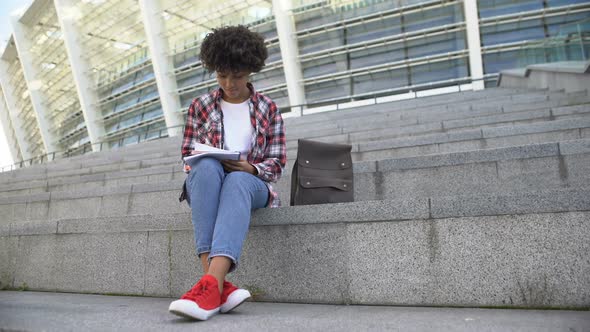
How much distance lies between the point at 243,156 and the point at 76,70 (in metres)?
33.9

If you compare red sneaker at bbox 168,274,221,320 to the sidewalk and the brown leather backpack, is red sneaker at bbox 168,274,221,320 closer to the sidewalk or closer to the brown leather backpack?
the sidewalk

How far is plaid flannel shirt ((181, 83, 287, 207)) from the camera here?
121 inches

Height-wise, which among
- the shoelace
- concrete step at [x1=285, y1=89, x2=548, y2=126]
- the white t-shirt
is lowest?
the shoelace

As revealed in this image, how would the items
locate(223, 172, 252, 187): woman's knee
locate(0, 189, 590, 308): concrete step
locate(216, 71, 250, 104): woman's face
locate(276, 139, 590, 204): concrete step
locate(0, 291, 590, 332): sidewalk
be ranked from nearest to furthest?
locate(0, 291, 590, 332): sidewalk → locate(0, 189, 590, 308): concrete step → locate(223, 172, 252, 187): woman's knee → locate(216, 71, 250, 104): woman's face → locate(276, 139, 590, 204): concrete step

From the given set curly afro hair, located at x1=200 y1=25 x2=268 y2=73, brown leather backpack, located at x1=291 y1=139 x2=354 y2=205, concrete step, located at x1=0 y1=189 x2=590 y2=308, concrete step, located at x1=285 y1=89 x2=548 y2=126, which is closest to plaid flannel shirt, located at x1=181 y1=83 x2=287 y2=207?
brown leather backpack, located at x1=291 y1=139 x2=354 y2=205

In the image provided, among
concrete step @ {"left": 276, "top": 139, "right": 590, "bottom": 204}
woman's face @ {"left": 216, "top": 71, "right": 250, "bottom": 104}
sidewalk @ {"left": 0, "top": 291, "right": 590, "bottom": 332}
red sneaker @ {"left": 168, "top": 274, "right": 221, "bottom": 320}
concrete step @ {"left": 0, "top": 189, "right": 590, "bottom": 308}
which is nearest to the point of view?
sidewalk @ {"left": 0, "top": 291, "right": 590, "bottom": 332}

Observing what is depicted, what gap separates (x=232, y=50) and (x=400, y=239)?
4.46ft

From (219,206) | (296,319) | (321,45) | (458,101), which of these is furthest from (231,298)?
(321,45)

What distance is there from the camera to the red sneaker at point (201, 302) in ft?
7.10

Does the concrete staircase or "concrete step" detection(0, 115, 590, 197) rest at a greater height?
"concrete step" detection(0, 115, 590, 197)

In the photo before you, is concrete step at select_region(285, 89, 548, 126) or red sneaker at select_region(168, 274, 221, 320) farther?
concrete step at select_region(285, 89, 548, 126)

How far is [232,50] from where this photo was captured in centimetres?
284

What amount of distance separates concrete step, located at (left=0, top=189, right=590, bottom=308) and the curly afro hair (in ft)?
2.79

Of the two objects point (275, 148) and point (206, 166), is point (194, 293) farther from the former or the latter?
point (275, 148)
